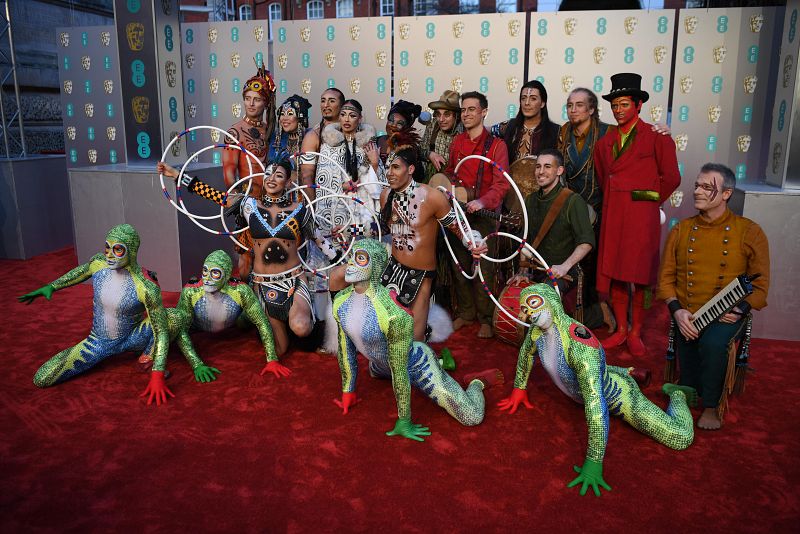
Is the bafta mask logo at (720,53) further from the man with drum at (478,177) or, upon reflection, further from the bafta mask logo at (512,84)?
the man with drum at (478,177)

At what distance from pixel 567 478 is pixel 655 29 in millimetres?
5911

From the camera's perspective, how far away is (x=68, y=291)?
21.8 feet

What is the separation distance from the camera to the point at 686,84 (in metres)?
7.26

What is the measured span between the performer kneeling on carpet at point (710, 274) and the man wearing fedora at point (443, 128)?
2.21 metres

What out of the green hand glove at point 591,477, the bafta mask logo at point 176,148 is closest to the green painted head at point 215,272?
the green hand glove at point 591,477

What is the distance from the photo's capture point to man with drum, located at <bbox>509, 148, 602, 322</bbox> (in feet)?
15.7

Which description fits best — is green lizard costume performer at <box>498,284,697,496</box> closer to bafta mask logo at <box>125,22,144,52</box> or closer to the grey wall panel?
the grey wall panel

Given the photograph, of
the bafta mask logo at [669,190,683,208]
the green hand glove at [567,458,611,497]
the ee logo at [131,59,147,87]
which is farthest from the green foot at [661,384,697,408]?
the ee logo at [131,59,147,87]

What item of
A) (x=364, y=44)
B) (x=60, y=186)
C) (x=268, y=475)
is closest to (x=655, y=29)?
(x=364, y=44)

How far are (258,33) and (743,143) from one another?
6324 millimetres

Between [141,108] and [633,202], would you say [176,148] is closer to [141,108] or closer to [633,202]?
[141,108]

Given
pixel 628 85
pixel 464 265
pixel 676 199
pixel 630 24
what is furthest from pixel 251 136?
pixel 676 199

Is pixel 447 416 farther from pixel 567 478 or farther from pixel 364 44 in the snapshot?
pixel 364 44

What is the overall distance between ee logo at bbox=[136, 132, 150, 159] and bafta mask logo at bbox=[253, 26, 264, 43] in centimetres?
246
